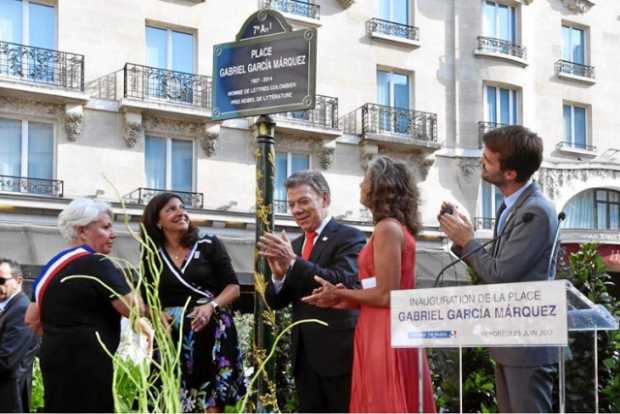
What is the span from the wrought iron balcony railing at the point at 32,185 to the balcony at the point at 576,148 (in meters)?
14.5

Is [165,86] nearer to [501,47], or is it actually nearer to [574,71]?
[501,47]

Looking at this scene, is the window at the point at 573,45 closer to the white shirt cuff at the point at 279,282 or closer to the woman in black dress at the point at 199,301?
the woman in black dress at the point at 199,301

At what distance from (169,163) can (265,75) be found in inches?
561

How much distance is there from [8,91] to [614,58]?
18433 mm

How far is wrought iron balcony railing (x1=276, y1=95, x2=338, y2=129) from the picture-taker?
21.6 metres

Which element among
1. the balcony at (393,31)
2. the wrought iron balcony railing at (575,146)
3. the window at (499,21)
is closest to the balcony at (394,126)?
the balcony at (393,31)

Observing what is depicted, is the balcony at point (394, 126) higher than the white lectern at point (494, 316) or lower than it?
higher

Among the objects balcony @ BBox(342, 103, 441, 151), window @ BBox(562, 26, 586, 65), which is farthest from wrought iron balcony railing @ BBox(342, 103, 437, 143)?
window @ BBox(562, 26, 586, 65)

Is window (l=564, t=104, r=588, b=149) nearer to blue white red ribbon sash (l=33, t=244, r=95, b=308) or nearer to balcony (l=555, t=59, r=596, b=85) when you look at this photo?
balcony (l=555, t=59, r=596, b=85)

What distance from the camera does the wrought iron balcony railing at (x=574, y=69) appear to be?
85.6ft

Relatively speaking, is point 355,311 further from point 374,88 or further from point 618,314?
point 374,88

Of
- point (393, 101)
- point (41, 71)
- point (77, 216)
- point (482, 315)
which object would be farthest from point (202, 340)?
point (393, 101)

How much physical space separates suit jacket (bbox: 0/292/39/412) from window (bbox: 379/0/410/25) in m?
18.1

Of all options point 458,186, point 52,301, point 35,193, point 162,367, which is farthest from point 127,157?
point 162,367
